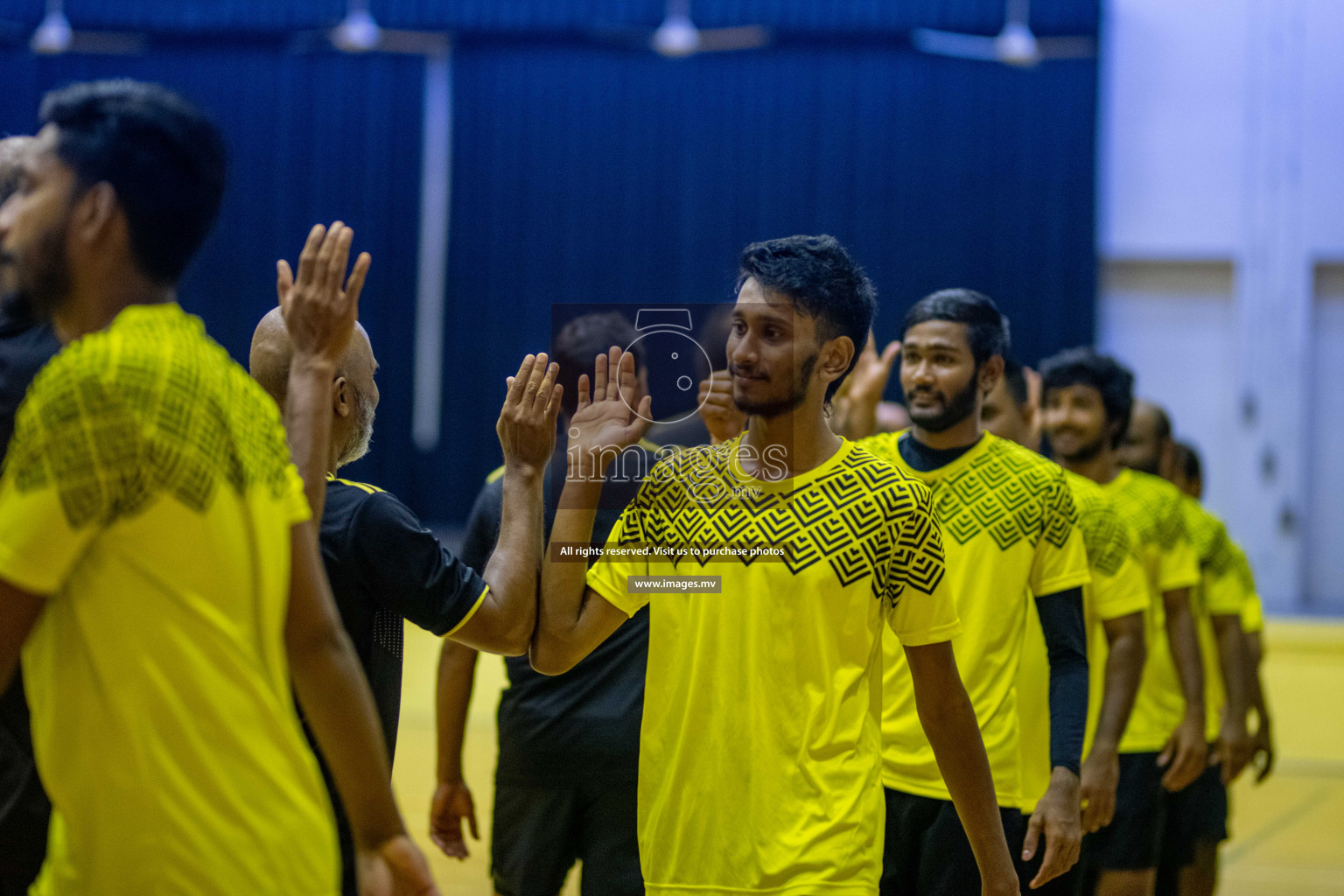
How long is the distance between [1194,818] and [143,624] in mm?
3609

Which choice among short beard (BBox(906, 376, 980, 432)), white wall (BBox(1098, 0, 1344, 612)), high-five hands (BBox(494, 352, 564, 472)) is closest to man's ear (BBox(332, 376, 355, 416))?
high-five hands (BBox(494, 352, 564, 472))

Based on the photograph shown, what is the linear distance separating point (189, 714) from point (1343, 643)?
22.8 feet

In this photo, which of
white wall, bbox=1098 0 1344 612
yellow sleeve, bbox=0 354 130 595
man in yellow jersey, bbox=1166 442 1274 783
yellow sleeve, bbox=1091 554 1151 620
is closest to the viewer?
yellow sleeve, bbox=0 354 130 595

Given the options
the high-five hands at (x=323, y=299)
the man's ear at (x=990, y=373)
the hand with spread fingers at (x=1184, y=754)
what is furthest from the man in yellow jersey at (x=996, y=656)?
the hand with spread fingers at (x=1184, y=754)

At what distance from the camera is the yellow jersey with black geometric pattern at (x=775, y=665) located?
5.86 feet

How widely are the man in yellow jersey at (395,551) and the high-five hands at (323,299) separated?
0.14 meters

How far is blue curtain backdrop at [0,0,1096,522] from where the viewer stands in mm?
9125

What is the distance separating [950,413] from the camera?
8.85ft

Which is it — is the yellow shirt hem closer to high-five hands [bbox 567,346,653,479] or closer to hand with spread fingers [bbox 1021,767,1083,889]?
high-five hands [bbox 567,346,653,479]

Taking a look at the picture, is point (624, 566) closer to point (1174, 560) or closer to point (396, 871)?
point (396, 871)

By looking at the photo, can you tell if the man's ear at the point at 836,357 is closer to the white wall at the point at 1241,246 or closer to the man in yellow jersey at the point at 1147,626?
the man in yellow jersey at the point at 1147,626

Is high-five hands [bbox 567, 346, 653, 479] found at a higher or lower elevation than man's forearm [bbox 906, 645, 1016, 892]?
higher

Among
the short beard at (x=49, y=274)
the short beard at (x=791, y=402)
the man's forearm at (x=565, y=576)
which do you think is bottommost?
the man's forearm at (x=565, y=576)

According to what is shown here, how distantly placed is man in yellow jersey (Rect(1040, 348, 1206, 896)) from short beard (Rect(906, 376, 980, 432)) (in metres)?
1.11
